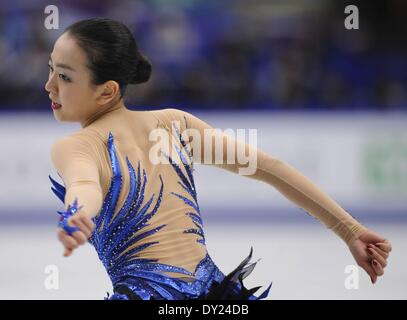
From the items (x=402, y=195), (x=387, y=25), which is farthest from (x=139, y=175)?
(x=387, y=25)

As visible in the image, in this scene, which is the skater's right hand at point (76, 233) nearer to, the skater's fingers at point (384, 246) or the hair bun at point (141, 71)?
the hair bun at point (141, 71)

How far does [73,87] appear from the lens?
208cm

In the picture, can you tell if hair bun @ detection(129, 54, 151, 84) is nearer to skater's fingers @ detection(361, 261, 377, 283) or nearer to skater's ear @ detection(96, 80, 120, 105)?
skater's ear @ detection(96, 80, 120, 105)

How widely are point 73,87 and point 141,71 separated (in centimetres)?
22

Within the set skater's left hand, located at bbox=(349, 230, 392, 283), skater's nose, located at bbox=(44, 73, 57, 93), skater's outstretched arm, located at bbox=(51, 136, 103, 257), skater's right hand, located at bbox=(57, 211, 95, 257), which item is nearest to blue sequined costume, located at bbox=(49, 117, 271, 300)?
skater's outstretched arm, located at bbox=(51, 136, 103, 257)

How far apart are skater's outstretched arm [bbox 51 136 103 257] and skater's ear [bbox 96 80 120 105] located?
0.19 metres

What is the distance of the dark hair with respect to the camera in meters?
2.03

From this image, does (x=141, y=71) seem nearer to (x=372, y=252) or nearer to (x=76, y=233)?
(x=76, y=233)

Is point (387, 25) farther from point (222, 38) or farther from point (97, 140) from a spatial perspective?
point (97, 140)

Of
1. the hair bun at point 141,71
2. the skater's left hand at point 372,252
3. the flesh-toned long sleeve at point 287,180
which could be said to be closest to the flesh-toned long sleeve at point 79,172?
the hair bun at point 141,71

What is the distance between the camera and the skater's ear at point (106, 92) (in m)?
2.09

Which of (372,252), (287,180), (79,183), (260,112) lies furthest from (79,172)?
(260,112)

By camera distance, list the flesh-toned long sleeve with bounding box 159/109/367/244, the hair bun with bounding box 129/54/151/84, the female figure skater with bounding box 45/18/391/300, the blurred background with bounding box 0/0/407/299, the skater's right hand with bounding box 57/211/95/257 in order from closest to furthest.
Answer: the skater's right hand with bounding box 57/211/95/257, the female figure skater with bounding box 45/18/391/300, the hair bun with bounding box 129/54/151/84, the flesh-toned long sleeve with bounding box 159/109/367/244, the blurred background with bounding box 0/0/407/299

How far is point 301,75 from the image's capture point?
619cm
